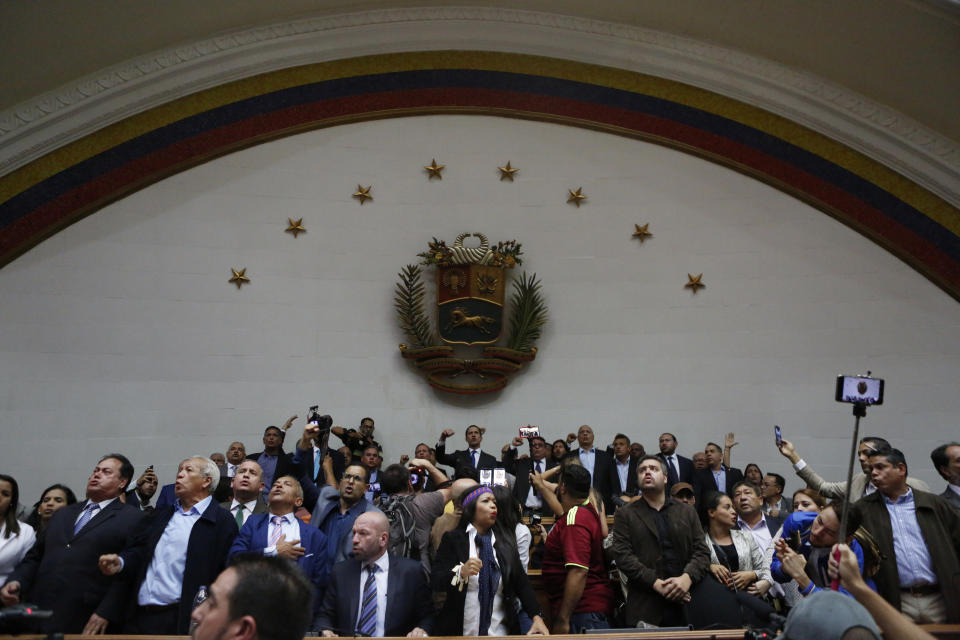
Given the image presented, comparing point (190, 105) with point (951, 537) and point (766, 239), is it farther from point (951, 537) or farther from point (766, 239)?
point (951, 537)

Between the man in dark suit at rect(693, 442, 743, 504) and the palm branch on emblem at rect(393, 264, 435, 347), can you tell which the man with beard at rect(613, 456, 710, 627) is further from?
the palm branch on emblem at rect(393, 264, 435, 347)

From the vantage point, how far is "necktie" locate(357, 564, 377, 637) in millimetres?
3160

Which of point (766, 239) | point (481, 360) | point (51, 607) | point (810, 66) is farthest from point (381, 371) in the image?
point (810, 66)

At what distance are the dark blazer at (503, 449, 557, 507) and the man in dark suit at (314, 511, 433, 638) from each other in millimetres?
3442

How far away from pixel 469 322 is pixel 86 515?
4.64 meters

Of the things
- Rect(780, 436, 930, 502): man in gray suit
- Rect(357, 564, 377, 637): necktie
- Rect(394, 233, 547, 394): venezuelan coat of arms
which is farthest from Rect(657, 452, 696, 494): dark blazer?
Rect(357, 564, 377, 637): necktie

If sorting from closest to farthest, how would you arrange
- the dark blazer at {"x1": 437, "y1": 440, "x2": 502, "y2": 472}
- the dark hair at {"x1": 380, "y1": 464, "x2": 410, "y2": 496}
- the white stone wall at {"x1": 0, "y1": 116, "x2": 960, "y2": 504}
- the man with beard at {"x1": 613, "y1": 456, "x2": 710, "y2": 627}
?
the man with beard at {"x1": 613, "y1": 456, "x2": 710, "y2": 627} < the dark hair at {"x1": 380, "y1": 464, "x2": 410, "y2": 496} < the dark blazer at {"x1": 437, "y1": 440, "x2": 502, "y2": 472} < the white stone wall at {"x1": 0, "y1": 116, "x2": 960, "y2": 504}

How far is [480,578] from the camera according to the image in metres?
3.23

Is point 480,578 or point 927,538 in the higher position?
point 927,538

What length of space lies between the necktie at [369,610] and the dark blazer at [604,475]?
376 centimetres

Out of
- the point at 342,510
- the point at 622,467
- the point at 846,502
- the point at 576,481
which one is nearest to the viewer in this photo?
the point at 846,502

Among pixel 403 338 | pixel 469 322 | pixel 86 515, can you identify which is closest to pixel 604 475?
pixel 469 322

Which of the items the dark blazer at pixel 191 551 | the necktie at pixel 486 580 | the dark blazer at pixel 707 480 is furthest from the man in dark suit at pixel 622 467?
the dark blazer at pixel 191 551

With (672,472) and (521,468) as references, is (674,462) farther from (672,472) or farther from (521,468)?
(521,468)
